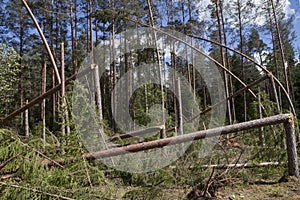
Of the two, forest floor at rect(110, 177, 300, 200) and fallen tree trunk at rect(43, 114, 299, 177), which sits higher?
fallen tree trunk at rect(43, 114, 299, 177)

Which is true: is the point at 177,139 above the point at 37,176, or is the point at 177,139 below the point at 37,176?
above

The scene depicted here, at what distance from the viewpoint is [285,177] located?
2.90m

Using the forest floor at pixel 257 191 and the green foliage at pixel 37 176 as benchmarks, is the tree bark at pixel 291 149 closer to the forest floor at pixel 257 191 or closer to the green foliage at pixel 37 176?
the forest floor at pixel 257 191

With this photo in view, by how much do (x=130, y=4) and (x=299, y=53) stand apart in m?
23.3

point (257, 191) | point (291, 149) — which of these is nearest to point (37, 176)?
point (257, 191)

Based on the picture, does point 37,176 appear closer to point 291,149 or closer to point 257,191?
point 257,191

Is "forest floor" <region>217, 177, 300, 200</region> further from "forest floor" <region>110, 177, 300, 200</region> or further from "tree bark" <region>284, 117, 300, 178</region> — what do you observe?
"tree bark" <region>284, 117, 300, 178</region>

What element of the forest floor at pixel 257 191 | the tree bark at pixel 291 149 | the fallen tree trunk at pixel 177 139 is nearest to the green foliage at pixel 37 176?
the fallen tree trunk at pixel 177 139

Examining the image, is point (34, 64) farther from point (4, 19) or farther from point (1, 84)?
point (1, 84)

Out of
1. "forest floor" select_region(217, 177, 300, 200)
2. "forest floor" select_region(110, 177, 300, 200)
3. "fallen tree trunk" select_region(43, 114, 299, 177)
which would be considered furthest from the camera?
"forest floor" select_region(217, 177, 300, 200)

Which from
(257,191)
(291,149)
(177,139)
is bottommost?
(257,191)

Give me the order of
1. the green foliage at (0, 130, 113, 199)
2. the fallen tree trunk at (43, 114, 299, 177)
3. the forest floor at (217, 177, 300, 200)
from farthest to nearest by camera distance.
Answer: the forest floor at (217, 177, 300, 200)
the fallen tree trunk at (43, 114, 299, 177)
the green foliage at (0, 130, 113, 199)

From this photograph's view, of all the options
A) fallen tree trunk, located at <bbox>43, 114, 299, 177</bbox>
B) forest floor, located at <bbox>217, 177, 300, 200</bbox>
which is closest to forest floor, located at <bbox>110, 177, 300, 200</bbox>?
forest floor, located at <bbox>217, 177, 300, 200</bbox>

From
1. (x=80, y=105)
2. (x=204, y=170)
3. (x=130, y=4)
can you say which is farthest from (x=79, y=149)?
(x=130, y=4)
